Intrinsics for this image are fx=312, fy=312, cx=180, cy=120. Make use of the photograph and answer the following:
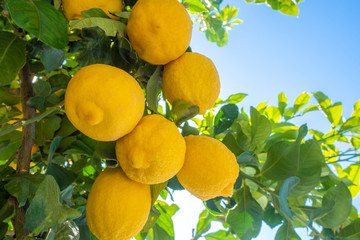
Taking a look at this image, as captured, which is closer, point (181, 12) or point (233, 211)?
point (181, 12)

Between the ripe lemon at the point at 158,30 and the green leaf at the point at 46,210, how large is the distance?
0.29 meters

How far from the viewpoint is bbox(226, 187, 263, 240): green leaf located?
2.57 ft

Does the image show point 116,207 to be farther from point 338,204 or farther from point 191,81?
point 338,204

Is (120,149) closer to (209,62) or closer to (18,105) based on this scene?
(209,62)

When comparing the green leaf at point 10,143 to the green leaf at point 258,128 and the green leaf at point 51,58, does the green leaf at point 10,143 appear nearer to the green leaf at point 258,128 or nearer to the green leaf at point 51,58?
the green leaf at point 51,58

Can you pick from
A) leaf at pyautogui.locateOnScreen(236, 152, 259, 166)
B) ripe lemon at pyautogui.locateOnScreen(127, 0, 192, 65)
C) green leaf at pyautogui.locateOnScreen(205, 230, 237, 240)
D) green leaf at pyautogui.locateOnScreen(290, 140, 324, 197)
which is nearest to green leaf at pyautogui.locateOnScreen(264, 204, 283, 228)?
green leaf at pyautogui.locateOnScreen(290, 140, 324, 197)

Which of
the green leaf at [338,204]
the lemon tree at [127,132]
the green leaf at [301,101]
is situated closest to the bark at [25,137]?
the lemon tree at [127,132]

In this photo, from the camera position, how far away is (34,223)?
54 cm

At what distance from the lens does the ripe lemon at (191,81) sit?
60cm

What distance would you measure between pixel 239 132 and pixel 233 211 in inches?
8.5

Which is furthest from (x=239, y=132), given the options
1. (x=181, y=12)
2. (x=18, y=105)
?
(x=18, y=105)

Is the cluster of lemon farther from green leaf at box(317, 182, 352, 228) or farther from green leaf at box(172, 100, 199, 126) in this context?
green leaf at box(317, 182, 352, 228)

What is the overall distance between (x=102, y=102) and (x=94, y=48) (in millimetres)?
227

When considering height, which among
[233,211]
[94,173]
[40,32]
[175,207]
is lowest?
[175,207]
